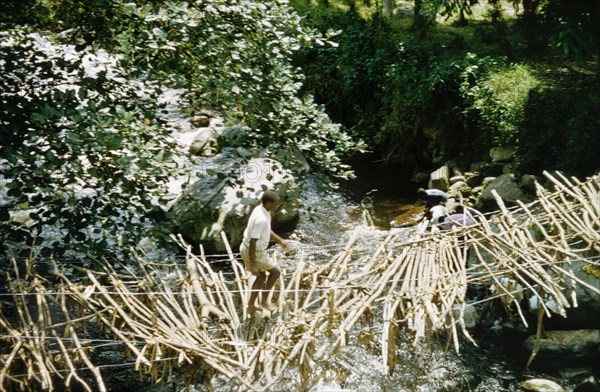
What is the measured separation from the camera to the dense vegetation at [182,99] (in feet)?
16.0

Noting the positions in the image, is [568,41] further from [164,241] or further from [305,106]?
[164,241]

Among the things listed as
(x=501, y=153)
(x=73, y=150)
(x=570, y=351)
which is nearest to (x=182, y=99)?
(x=73, y=150)

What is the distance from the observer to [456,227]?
5633 mm

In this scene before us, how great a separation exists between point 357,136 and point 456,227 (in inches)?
265

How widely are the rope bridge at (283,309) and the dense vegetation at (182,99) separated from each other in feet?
2.18

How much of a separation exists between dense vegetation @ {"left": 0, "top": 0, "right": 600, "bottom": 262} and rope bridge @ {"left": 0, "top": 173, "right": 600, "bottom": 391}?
664 mm

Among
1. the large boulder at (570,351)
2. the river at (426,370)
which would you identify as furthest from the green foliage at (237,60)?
the large boulder at (570,351)

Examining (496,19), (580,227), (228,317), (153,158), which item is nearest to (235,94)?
(153,158)

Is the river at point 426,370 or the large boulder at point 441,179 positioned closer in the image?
the river at point 426,370

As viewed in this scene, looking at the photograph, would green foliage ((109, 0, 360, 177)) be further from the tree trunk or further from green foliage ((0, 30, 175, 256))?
the tree trunk

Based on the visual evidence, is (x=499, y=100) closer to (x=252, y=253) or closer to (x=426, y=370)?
(x=426, y=370)

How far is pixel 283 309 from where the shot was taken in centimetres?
458

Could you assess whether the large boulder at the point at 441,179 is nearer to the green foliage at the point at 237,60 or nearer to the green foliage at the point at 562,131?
the green foliage at the point at 562,131

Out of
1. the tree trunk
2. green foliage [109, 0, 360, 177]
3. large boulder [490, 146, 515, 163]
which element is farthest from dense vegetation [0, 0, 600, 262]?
the tree trunk
